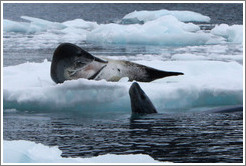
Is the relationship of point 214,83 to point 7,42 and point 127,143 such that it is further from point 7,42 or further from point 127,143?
point 7,42

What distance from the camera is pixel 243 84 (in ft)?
28.4

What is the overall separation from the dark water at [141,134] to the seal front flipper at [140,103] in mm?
221

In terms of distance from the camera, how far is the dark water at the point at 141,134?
607 cm

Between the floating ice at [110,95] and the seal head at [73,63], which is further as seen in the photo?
the seal head at [73,63]

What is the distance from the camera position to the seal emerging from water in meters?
10.0

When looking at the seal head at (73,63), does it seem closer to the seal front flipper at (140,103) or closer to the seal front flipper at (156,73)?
the seal front flipper at (156,73)

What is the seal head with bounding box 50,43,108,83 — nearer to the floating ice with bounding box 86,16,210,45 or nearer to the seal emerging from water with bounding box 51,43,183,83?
the seal emerging from water with bounding box 51,43,183,83

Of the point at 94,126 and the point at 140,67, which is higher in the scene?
the point at 140,67

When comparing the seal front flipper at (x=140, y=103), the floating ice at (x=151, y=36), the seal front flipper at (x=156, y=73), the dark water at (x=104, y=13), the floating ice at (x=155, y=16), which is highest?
the dark water at (x=104, y=13)

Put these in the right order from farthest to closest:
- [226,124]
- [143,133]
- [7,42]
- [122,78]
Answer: [7,42] → [122,78] → [226,124] → [143,133]

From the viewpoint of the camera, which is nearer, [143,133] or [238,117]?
[143,133]

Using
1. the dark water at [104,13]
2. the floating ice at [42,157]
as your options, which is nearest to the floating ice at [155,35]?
the dark water at [104,13]

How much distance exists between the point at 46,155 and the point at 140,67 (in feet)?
16.1

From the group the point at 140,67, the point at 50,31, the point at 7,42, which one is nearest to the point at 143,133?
the point at 140,67
